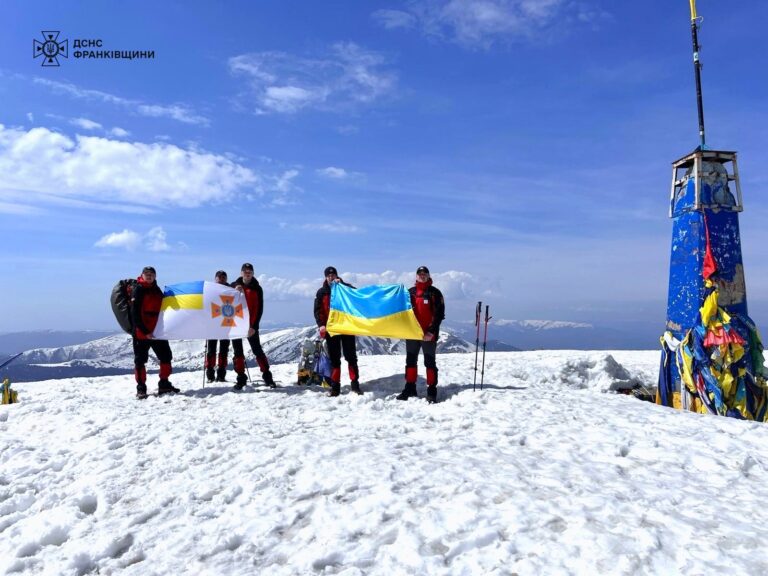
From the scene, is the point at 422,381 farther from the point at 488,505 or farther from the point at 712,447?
the point at 488,505

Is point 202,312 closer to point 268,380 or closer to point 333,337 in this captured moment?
point 268,380

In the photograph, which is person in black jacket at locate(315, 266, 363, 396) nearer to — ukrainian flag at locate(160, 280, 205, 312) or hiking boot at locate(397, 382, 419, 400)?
hiking boot at locate(397, 382, 419, 400)

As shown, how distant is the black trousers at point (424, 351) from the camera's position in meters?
11.9

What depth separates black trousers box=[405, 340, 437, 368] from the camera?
11922 mm

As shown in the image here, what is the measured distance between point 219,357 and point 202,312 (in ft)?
7.34

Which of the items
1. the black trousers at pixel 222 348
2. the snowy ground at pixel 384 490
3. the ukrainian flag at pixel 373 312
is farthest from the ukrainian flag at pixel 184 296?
the ukrainian flag at pixel 373 312

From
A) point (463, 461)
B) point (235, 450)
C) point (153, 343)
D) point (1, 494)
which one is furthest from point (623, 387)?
point (1, 494)

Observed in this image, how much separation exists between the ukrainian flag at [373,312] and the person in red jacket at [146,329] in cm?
457

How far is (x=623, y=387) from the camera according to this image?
16750mm

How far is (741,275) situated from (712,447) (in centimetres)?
669

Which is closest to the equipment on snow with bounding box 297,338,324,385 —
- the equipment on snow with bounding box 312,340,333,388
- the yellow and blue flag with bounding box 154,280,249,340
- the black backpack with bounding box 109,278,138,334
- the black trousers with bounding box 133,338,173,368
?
the equipment on snow with bounding box 312,340,333,388

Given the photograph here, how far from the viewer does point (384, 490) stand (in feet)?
20.1

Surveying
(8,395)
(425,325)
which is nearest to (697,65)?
(425,325)

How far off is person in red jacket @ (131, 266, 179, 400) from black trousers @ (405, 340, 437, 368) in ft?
21.4
